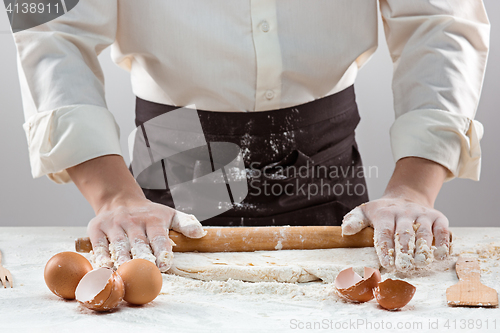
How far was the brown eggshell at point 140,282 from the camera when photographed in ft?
2.49

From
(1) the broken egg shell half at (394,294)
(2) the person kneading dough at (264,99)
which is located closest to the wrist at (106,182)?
(2) the person kneading dough at (264,99)

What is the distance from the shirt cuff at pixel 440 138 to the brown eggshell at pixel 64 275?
0.81m

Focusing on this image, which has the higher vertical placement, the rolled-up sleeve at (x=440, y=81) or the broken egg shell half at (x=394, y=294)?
the rolled-up sleeve at (x=440, y=81)

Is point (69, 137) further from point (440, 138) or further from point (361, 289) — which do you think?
point (440, 138)

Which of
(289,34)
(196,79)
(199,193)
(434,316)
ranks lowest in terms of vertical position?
(199,193)

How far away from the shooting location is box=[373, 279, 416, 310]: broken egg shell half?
743mm

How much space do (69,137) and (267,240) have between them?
1.61ft

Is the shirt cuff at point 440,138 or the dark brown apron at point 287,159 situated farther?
the dark brown apron at point 287,159

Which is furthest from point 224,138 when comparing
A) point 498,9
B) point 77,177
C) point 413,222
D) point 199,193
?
point 498,9

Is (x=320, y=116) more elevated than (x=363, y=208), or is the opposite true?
(x=320, y=116)

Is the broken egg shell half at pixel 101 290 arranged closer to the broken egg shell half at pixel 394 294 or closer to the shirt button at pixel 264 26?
the broken egg shell half at pixel 394 294

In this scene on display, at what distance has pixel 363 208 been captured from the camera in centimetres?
110

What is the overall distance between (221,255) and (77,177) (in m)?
0.39

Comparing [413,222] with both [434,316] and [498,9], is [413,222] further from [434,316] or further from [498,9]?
[498,9]
